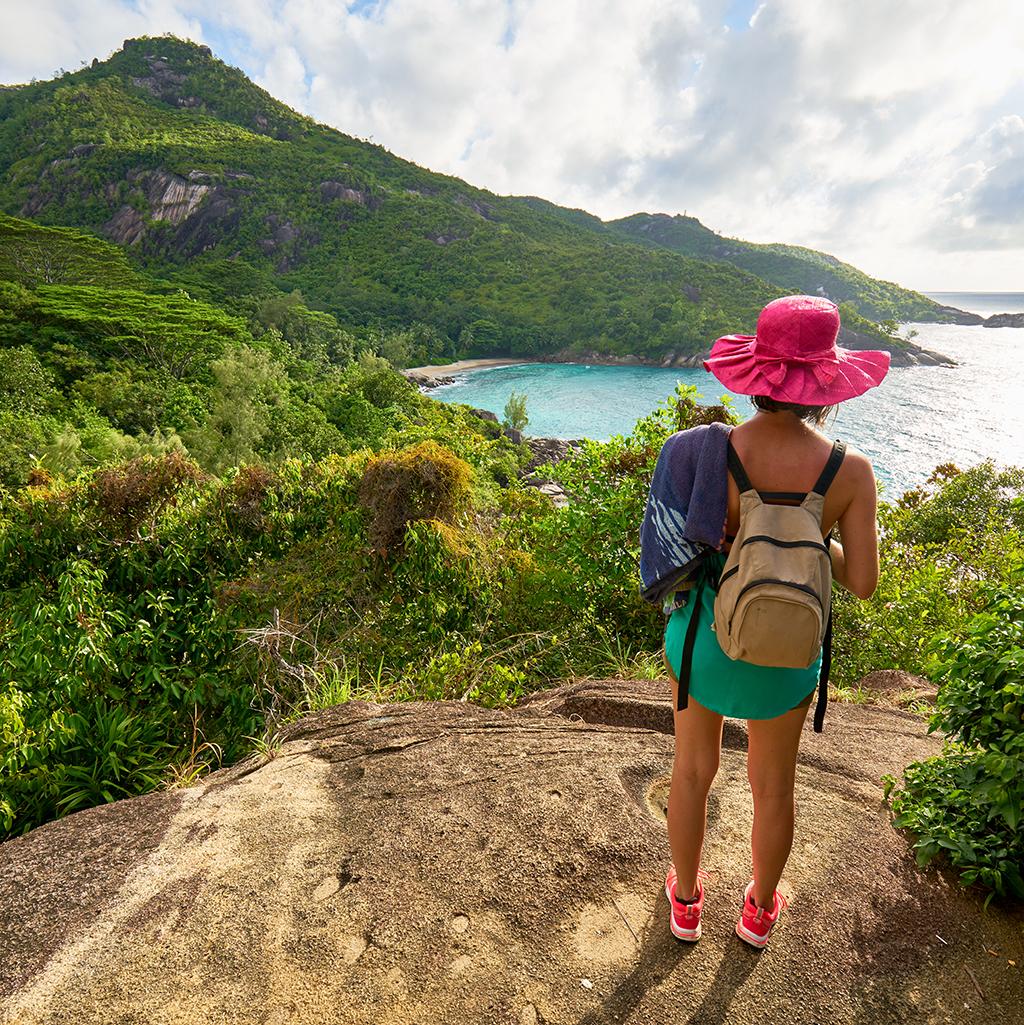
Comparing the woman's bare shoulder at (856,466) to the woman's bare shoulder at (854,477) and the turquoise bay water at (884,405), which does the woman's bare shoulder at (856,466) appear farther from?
the turquoise bay water at (884,405)

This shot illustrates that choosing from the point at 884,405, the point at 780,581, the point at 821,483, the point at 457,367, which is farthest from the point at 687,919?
the point at 457,367

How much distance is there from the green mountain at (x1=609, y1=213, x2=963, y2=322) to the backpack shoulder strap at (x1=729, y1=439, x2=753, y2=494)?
116 metres

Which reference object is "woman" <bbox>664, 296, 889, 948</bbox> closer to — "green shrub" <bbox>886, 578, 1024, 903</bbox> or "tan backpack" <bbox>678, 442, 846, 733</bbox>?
"tan backpack" <bbox>678, 442, 846, 733</bbox>

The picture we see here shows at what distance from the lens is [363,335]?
70.4 metres

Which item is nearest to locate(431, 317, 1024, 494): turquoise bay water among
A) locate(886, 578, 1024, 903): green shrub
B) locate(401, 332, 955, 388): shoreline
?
locate(401, 332, 955, 388): shoreline

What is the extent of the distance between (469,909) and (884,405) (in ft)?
217

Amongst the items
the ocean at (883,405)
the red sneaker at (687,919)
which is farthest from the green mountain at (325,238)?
the red sneaker at (687,919)

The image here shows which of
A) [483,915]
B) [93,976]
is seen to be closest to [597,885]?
[483,915]

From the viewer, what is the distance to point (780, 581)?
138 cm

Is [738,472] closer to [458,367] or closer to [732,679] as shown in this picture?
[732,679]

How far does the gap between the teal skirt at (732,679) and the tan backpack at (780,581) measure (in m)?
0.11

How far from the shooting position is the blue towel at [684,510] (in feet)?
4.95

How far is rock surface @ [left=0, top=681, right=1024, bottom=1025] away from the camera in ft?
5.67

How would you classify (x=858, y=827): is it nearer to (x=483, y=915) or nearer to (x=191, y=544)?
(x=483, y=915)
